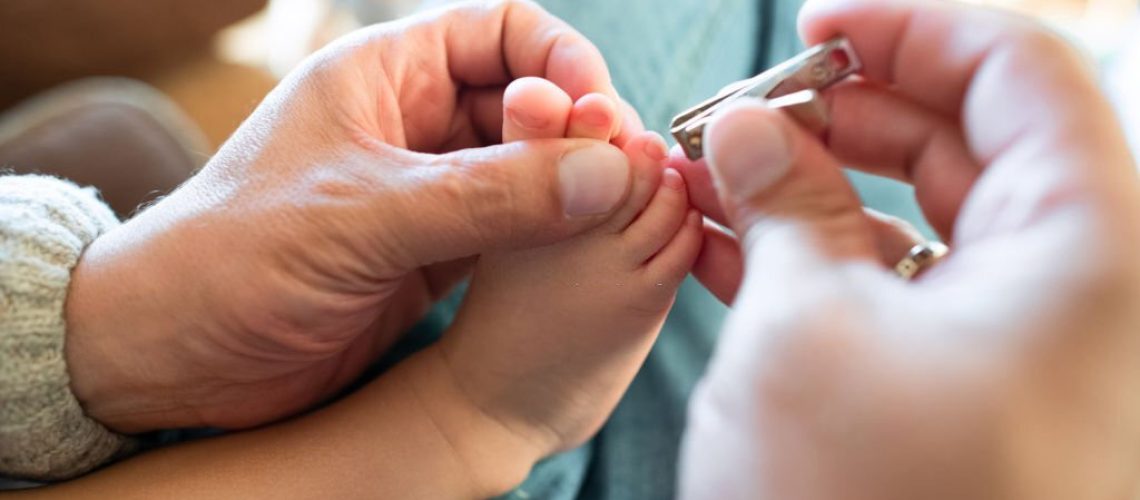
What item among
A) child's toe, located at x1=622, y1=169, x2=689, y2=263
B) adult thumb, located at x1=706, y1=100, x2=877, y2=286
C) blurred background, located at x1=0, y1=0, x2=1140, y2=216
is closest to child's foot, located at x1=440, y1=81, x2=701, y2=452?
child's toe, located at x1=622, y1=169, x2=689, y2=263

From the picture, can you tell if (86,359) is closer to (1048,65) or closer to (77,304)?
(77,304)

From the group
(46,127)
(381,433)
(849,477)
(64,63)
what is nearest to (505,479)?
(381,433)

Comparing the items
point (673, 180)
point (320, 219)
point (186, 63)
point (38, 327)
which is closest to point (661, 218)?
point (673, 180)

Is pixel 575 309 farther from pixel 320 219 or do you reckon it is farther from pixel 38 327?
pixel 38 327

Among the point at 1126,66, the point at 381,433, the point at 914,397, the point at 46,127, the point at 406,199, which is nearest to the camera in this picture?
the point at 914,397

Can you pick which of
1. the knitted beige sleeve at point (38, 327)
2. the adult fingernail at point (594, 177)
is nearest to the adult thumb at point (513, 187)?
the adult fingernail at point (594, 177)

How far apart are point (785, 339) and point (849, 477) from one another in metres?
0.06

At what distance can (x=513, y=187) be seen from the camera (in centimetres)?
49

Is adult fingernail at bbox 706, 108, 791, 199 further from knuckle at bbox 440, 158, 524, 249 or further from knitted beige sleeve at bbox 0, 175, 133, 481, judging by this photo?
knitted beige sleeve at bbox 0, 175, 133, 481

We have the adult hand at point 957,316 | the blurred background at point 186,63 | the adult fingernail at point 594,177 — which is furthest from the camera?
the blurred background at point 186,63

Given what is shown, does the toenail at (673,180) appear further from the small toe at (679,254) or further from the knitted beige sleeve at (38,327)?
the knitted beige sleeve at (38,327)

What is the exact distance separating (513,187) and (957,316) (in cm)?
24

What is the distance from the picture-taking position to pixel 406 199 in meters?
0.49

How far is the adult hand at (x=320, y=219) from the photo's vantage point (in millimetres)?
497
